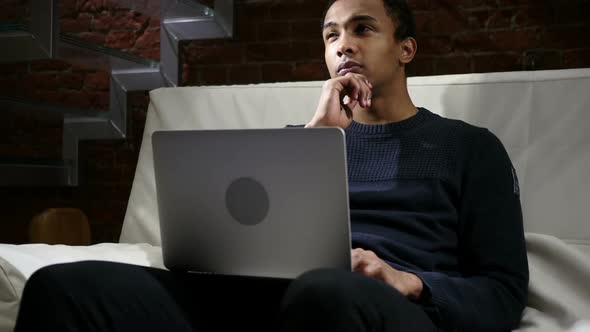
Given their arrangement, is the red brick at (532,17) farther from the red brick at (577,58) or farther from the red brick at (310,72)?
the red brick at (310,72)

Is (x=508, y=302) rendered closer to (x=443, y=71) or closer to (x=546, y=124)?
(x=546, y=124)

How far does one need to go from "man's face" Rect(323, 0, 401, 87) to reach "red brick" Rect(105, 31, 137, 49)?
1540 mm

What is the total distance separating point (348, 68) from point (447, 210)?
38 cm

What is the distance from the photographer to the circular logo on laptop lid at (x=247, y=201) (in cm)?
115

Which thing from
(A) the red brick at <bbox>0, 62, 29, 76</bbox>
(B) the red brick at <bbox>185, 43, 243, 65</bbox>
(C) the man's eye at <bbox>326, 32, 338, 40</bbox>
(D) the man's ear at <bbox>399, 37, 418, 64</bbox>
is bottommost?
(A) the red brick at <bbox>0, 62, 29, 76</bbox>

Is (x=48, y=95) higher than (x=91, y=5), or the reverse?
(x=91, y=5)

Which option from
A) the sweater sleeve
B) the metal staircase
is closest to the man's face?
the sweater sleeve

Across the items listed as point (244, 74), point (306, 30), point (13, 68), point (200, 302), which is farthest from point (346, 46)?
point (13, 68)

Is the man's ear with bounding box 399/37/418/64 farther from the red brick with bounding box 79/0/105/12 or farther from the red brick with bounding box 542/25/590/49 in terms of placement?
the red brick with bounding box 79/0/105/12

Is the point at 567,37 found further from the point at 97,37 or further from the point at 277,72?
the point at 97,37

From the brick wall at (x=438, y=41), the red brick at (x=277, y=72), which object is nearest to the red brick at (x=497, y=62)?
the brick wall at (x=438, y=41)

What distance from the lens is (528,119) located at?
1.77m

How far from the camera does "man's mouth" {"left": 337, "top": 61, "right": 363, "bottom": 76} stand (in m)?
1.68

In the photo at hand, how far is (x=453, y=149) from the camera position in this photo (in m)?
1.57
